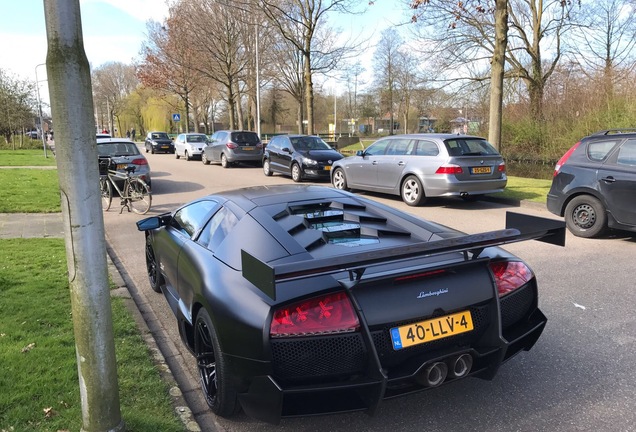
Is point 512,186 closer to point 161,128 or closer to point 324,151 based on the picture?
point 324,151

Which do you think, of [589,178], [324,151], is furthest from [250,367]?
[324,151]

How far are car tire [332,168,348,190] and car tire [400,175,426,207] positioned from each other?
2.44m

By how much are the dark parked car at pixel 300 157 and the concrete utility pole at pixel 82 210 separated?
13740 mm

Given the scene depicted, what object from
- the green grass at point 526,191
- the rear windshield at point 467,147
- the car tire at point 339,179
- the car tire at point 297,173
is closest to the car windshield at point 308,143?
the car tire at point 297,173

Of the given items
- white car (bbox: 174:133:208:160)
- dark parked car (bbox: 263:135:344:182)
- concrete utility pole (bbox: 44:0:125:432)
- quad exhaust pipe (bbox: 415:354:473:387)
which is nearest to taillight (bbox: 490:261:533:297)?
quad exhaust pipe (bbox: 415:354:473:387)

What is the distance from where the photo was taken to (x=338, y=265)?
89.0 inches

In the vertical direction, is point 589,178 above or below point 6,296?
above

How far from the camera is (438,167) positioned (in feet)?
34.6

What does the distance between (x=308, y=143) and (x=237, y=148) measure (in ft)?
18.0

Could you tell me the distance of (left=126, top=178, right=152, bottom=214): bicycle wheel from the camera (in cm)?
1090

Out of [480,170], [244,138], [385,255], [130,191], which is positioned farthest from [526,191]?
[244,138]

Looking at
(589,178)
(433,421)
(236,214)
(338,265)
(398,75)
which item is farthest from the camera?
(398,75)

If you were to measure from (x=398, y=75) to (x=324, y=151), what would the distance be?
116 feet

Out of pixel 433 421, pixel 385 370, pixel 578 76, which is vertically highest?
pixel 578 76
